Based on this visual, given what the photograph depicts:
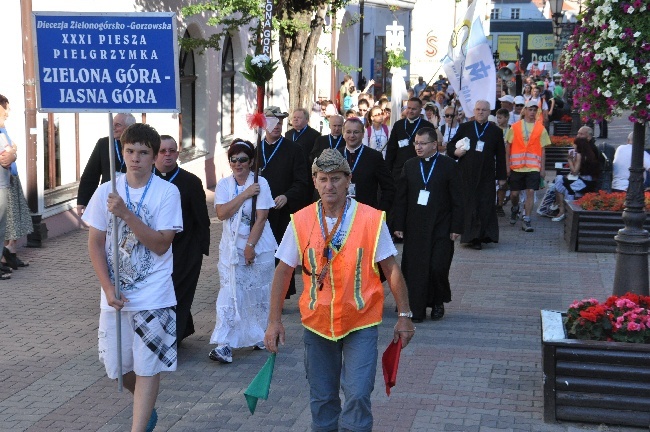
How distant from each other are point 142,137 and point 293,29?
38.9 ft

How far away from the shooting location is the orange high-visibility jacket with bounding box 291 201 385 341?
5.29 m

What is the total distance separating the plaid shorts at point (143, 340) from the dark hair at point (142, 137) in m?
0.88

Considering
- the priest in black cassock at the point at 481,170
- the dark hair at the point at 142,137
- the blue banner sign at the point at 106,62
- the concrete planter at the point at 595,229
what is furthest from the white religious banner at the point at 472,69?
the dark hair at the point at 142,137

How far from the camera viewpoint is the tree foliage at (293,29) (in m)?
16.9

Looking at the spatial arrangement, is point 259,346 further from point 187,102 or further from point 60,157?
point 187,102

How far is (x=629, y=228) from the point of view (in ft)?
28.8

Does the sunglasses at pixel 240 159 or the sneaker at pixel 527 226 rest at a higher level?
the sunglasses at pixel 240 159

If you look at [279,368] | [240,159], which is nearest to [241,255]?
[240,159]

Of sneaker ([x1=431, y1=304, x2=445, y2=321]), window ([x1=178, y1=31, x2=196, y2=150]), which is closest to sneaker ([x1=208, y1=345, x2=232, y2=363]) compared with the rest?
sneaker ([x1=431, y1=304, x2=445, y2=321])

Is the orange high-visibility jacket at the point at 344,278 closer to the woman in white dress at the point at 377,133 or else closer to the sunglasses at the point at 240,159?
the sunglasses at the point at 240,159

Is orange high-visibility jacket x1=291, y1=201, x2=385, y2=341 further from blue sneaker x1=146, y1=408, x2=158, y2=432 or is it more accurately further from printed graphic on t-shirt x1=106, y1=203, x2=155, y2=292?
blue sneaker x1=146, y1=408, x2=158, y2=432

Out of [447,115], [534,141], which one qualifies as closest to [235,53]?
[447,115]

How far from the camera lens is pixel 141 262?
5.64 m

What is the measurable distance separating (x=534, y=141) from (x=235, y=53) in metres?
9.29
